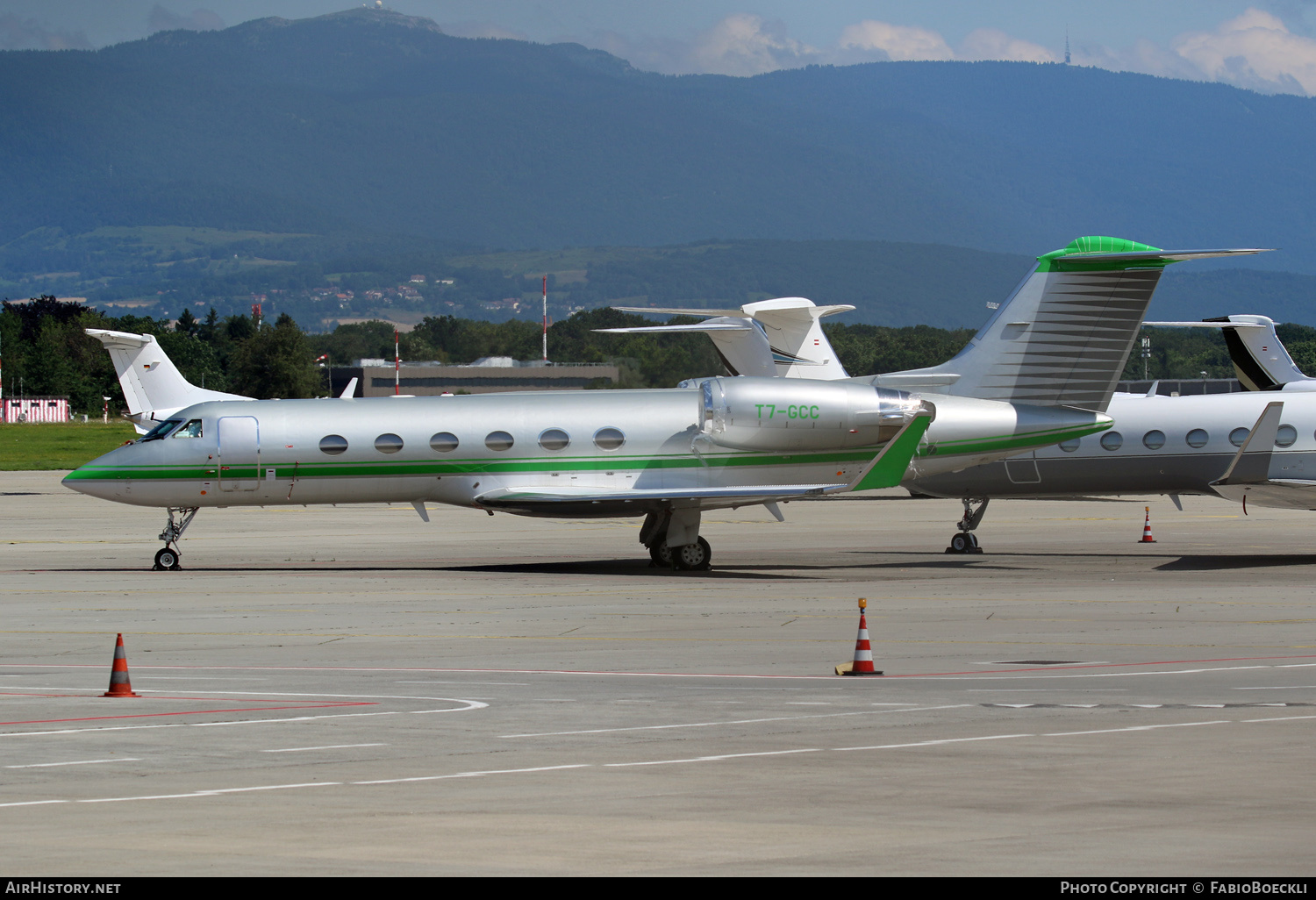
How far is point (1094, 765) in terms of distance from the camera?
11016mm

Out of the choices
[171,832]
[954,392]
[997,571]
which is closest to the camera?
[171,832]

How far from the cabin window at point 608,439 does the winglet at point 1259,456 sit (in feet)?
37.6

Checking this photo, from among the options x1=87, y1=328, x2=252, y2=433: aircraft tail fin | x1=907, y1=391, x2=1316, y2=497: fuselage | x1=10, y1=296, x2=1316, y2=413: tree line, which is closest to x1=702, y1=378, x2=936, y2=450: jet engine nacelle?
x1=907, y1=391, x2=1316, y2=497: fuselage

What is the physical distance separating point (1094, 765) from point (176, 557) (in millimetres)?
22280

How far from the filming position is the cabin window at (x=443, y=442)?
2894 cm

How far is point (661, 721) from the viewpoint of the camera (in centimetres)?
1318

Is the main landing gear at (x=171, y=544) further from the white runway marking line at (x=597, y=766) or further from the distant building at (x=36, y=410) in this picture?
the distant building at (x=36, y=410)

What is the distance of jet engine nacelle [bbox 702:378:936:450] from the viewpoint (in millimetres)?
28578

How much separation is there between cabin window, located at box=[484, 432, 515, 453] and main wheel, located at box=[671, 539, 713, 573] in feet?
12.3

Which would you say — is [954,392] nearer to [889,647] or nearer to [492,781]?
[889,647]

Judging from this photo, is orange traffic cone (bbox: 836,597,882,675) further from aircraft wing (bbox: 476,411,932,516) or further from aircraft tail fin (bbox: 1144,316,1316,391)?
aircraft tail fin (bbox: 1144,316,1316,391)

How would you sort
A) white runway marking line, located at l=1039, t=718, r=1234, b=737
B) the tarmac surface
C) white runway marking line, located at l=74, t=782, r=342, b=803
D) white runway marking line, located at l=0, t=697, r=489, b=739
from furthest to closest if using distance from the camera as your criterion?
white runway marking line, located at l=0, t=697, r=489, b=739
white runway marking line, located at l=1039, t=718, r=1234, b=737
white runway marking line, located at l=74, t=782, r=342, b=803
the tarmac surface

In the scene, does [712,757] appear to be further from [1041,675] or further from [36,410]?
[36,410]

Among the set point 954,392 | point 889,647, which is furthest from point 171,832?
point 954,392
